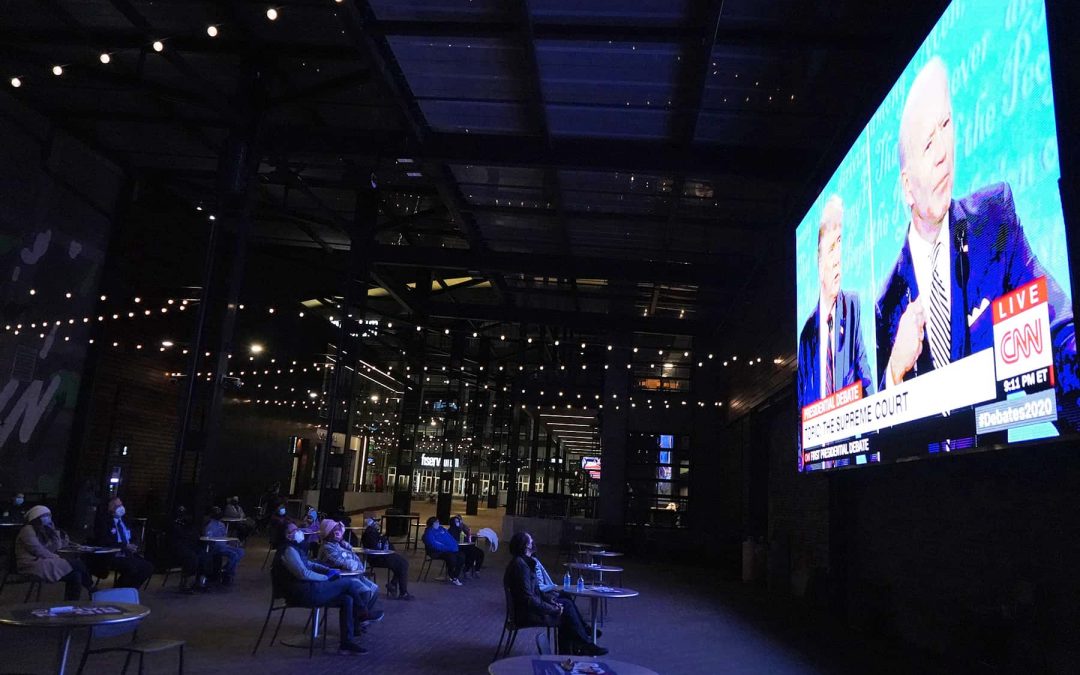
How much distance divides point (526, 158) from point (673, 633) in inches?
222

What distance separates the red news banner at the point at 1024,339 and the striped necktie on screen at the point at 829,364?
10.1 feet

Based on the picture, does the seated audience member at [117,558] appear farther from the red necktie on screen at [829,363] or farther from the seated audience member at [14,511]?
the red necktie on screen at [829,363]

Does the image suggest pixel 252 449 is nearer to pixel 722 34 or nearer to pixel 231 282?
pixel 231 282

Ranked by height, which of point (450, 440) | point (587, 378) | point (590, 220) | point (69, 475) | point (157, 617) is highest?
point (590, 220)

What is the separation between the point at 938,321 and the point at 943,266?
33 centimetres

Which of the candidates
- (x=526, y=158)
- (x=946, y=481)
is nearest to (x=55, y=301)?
(x=526, y=158)

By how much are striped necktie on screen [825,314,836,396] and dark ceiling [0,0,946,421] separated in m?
1.98

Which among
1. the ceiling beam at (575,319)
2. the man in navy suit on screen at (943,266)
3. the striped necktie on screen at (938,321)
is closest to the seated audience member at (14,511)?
the ceiling beam at (575,319)

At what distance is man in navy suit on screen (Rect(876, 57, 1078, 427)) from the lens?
3.54 meters

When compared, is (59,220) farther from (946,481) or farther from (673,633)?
(946,481)

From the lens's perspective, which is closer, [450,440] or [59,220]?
[59,220]

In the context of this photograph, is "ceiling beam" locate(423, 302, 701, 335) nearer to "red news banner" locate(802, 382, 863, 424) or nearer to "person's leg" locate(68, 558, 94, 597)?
"red news banner" locate(802, 382, 863, 424)

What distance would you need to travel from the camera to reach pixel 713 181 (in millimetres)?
9867

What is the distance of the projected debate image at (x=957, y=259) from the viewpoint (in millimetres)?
3406
